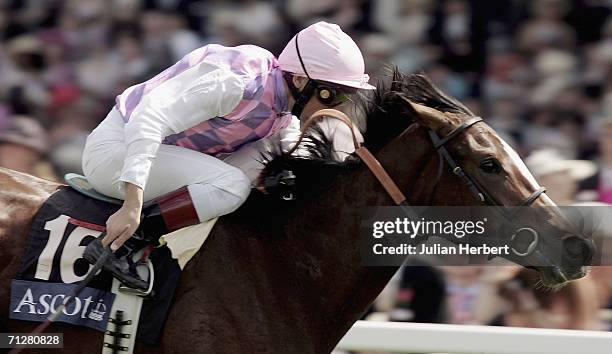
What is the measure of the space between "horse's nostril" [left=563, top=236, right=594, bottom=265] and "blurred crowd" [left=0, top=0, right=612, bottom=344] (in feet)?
5.19

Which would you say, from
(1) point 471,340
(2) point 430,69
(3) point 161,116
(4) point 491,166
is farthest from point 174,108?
(2) point 430,69

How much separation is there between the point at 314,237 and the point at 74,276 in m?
0.80

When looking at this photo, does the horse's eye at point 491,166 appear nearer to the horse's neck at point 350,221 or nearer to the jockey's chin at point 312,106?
the horse's neck at point 350,221

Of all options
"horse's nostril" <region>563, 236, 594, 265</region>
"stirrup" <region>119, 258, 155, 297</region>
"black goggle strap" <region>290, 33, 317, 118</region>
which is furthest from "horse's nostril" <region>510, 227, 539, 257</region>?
"stirrup" <region>119, 258, 155, 297</region>

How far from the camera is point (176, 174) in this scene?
3627 millimetres

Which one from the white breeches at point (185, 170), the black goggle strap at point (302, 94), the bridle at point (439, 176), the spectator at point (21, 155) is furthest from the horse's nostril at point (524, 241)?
the spectator at point (21, 155)

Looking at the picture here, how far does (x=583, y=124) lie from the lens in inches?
266

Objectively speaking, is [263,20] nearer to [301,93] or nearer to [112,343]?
[301,93]

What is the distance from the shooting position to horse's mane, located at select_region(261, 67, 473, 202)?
372 centimetres

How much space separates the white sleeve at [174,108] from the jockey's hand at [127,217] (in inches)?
1.2

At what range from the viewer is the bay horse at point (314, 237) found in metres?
3.50

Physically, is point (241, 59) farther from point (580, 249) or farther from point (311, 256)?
point (580, 249)

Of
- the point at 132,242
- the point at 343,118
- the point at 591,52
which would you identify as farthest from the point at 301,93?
the point at 591,52

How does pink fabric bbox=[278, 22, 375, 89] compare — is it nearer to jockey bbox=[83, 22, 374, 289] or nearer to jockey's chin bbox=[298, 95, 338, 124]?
jockey bbox=[83, 22, 374, 289]
